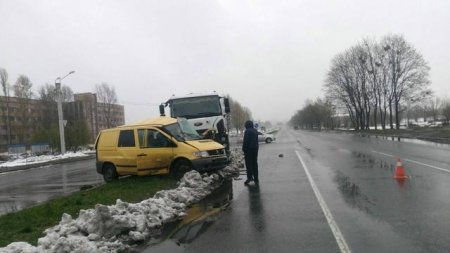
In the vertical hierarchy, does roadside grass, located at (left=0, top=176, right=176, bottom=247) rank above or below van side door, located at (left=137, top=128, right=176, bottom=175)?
below

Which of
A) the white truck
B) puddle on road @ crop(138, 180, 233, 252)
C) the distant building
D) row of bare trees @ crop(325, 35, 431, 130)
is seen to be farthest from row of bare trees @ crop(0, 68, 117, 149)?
puddle on road @ crop(138, 180, 233, 252)

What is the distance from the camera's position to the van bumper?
575 inches

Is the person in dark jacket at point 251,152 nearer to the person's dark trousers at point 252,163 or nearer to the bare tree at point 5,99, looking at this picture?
the person's dark trousers at point 252,163

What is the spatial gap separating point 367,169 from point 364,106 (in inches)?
2690

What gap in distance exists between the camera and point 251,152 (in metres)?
14.2

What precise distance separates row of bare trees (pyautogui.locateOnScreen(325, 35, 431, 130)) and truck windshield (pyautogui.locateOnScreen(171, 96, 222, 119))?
52336 millimetres

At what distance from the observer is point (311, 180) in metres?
14.1

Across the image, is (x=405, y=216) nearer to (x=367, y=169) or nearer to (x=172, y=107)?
(x=367, y=169)

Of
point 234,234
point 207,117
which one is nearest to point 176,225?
point 234,234

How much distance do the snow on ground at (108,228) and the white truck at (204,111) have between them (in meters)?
10.2

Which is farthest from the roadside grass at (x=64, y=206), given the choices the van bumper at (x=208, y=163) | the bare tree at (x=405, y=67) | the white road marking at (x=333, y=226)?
the bare tree at (x=405, y=67)

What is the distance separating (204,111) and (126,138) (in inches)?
241

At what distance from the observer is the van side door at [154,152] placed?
599 inches

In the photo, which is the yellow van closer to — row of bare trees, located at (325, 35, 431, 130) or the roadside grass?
the roadside grass
